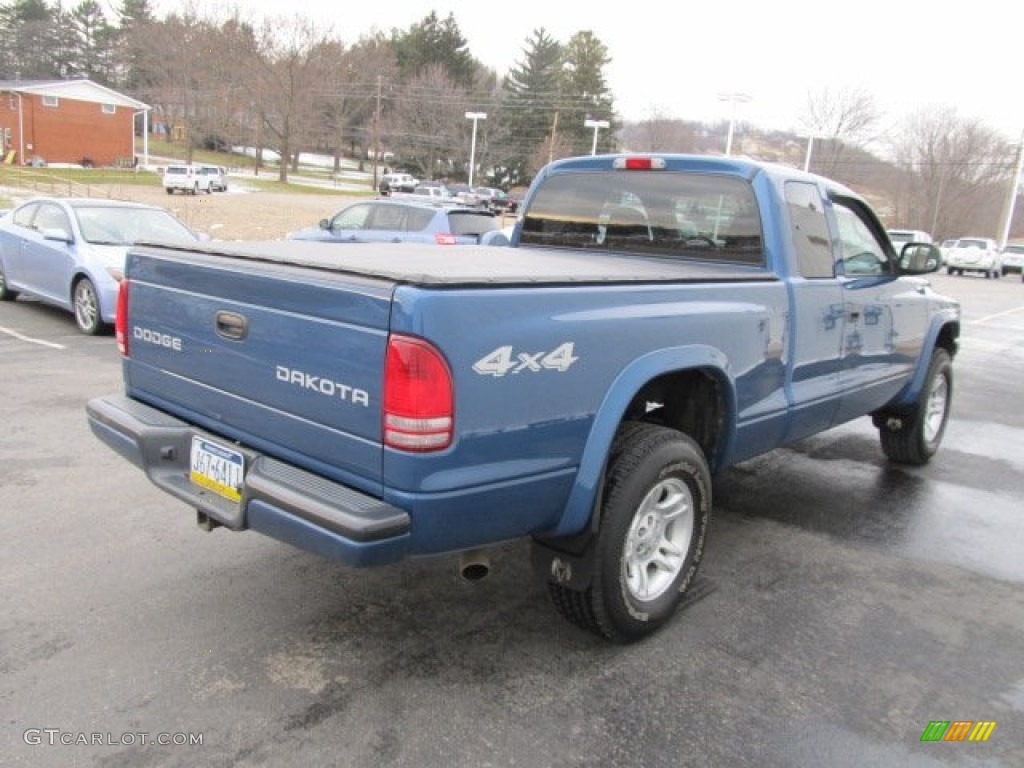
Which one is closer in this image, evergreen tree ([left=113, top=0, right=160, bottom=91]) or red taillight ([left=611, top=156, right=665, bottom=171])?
red taillight ([left=611, top=156, right=665, bottom=171])

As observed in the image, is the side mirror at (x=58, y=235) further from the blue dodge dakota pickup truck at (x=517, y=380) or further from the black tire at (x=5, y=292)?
the blue dodge dakota pickup truck at (x=517, y=380)

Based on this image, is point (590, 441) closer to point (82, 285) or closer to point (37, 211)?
point (82, 285)

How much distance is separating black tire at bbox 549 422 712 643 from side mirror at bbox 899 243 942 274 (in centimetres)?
250

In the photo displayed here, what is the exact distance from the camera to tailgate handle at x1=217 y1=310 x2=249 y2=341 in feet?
9.61

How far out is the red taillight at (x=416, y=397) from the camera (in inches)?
94.2

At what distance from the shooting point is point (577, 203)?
15.7 ft

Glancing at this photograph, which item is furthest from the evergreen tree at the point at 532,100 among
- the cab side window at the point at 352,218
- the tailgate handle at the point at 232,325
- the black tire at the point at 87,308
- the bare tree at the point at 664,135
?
the tailgate handle at the point at 232,325

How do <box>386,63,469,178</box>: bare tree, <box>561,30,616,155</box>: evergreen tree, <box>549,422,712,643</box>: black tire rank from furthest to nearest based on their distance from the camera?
<box>561,30,616,155</box>: evergreen tree < <box>386,63,469,178</box>: bare tree < <box>549,422,712,643</box>: black tire

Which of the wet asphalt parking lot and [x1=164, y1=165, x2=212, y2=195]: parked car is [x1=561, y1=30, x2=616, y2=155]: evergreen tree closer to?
[x1=164, y1=165, x2=212, y2=195]: parked car

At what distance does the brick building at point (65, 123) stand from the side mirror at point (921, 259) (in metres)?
59.7

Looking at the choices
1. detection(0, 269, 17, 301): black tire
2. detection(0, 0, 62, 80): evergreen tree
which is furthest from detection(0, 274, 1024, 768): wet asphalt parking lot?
detection(0, 0, 62, 80): evergreen tree

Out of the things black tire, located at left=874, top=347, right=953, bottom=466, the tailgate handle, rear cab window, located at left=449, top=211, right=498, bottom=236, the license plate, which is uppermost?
rear cab window, located at left=449, top=211, right=498, bottom=236

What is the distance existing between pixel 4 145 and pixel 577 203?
6496cm

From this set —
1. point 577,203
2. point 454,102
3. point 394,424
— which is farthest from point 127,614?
point 454,102
